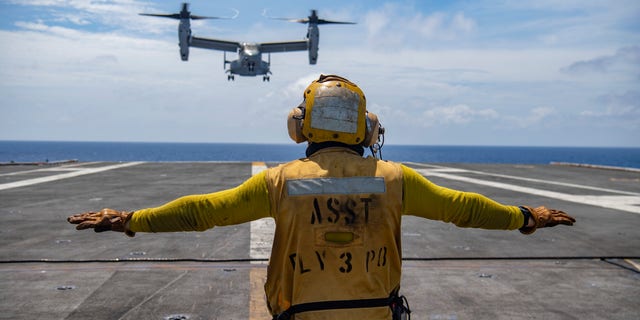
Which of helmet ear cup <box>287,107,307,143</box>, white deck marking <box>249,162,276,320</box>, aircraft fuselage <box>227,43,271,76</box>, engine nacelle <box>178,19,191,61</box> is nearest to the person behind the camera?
helmet ear cup <box>287,107,307,143</box>

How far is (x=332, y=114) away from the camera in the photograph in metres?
2.79

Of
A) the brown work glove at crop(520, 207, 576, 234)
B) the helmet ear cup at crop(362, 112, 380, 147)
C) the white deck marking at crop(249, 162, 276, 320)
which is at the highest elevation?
the helmet ear cup at crop(362, 112, 380, 147)

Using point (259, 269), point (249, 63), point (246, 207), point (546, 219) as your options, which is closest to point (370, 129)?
point (246, 207)

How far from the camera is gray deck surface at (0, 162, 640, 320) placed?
5.44m

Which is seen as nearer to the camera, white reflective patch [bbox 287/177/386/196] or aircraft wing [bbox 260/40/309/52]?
white reflective patch [bbox 287/177/386/196]

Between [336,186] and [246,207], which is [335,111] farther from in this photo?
[246,207]

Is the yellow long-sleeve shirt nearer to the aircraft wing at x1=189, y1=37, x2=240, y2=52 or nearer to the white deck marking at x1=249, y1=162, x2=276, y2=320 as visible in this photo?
the white deck marking at x1=249, y1=162, x2=276, y2=320

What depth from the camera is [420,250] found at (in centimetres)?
830

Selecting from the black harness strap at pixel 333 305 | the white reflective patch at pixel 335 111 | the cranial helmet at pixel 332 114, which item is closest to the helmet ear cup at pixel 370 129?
the cranial helmet at pixel 332 114

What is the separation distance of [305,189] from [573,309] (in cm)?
430

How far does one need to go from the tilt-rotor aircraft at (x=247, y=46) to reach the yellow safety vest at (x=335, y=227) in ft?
144

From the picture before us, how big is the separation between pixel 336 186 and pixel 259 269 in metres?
4.65

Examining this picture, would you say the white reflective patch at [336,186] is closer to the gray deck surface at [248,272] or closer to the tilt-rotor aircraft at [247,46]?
the gray deck surface at [248,272]

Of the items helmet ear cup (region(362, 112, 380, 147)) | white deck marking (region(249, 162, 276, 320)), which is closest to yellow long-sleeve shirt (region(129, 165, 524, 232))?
helmet ear cup (region(362, 112, 380, 147))
